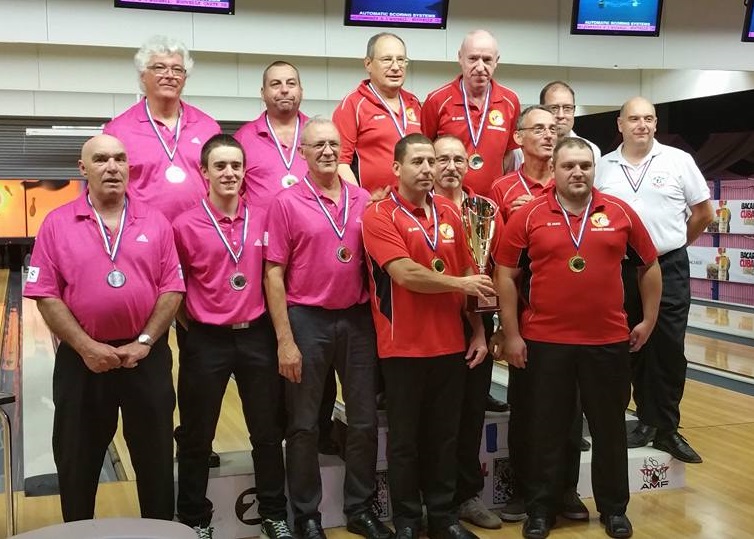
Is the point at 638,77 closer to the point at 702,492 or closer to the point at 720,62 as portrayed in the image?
the point at 720,62

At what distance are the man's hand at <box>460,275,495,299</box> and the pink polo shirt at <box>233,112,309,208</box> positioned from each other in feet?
2.93

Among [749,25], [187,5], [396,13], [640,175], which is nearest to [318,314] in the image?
[640,175]

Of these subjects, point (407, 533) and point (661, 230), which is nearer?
point (407, 533)

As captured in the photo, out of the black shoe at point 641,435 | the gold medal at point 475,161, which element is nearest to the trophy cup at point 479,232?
the gold medal at point 475,161

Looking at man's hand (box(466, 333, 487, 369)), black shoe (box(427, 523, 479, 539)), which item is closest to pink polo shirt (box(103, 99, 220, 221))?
man's hand (box(466, 333, 487, 369))

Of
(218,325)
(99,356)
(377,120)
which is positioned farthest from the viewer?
(377,120)

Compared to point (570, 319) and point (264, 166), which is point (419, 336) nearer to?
point (570, 319)

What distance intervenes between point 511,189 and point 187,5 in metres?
2.97

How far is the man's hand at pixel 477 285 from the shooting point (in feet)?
10.4

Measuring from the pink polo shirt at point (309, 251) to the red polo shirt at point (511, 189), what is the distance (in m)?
0.73

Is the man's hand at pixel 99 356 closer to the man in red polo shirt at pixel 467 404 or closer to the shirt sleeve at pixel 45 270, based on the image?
the shirt sleeve at pixel 45 270

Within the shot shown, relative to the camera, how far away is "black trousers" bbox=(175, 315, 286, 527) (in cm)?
325

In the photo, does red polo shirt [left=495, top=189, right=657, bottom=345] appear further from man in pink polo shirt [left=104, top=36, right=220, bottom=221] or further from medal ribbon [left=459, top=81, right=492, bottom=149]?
man in pink polo shirt [left=104, top=36, right=220, bottom=221]

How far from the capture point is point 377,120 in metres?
3.82
